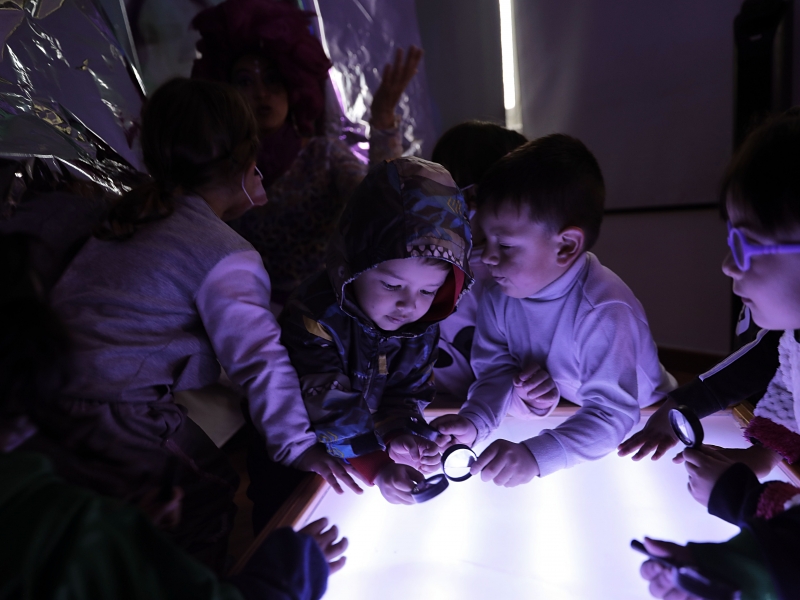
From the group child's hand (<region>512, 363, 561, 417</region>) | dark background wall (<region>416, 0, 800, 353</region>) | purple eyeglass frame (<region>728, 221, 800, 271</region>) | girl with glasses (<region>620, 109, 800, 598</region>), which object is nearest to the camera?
girl with glasses (<region>620, 109, 800, 598</region>)

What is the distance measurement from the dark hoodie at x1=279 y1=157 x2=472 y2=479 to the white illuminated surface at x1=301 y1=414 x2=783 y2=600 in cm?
11

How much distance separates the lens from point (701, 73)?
1664 mm

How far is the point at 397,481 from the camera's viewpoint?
2.21ft

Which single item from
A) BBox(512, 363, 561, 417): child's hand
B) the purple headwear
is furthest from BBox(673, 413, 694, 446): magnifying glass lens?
the purple headwear

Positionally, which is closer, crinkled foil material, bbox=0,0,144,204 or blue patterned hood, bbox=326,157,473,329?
blue patterned hood, bbox=326,157,473,329

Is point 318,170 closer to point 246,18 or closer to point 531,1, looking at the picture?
point 246,18

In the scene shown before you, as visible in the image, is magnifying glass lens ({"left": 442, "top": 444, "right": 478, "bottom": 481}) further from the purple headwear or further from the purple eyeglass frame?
the purple headwear

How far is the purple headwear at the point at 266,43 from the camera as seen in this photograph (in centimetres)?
133

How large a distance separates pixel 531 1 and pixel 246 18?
1.19 meters

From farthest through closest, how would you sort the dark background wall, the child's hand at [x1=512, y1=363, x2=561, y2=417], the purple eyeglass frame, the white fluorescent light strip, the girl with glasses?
the white fluorescent light strip
the dark background wall
the child's hand at [x1=512, y1=363, x2=561, y2=417]
the purple eyeglass frame
the girl with glasses

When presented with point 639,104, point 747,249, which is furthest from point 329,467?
point 639,104

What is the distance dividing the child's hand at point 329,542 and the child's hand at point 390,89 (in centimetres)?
110

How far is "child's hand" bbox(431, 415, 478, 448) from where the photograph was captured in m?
0.80

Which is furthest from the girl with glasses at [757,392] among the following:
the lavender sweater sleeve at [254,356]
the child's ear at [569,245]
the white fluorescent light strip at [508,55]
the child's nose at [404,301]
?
the white fluorescent light strip at [508,55]
